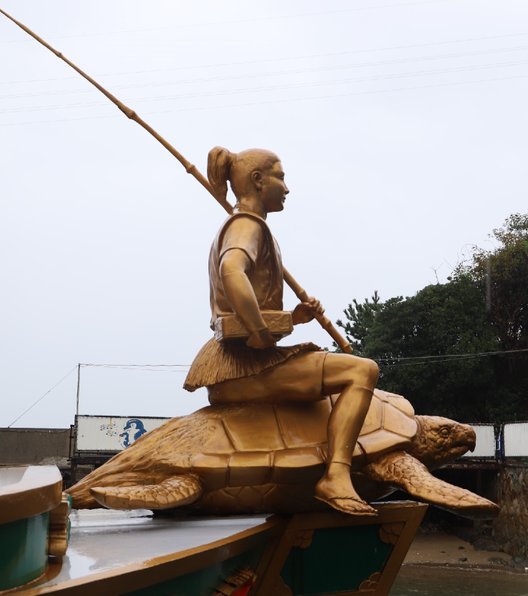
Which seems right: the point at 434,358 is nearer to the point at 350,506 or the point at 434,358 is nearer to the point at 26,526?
the point at 350,506

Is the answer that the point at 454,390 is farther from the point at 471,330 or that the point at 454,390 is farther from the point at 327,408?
the point at 327,408

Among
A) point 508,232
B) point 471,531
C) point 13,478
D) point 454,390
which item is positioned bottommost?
point 471,531

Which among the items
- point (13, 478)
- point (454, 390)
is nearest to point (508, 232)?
point (454, 390)

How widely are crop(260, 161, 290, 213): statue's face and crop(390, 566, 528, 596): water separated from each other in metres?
7.68

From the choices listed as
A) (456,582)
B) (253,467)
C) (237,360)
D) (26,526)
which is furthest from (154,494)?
(456,582)

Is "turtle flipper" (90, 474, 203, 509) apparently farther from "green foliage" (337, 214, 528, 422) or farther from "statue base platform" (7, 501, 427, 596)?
"green foliage" (337, 214, 528, 422)

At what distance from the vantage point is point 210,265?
4.38 m

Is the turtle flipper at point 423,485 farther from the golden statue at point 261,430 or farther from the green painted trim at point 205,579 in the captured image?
the green painted trim at point 205,579

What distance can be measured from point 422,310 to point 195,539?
17.4 m

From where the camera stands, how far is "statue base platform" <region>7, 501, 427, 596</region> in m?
2.67

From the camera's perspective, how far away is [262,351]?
161 inches

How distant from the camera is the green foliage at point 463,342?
63.2 ft

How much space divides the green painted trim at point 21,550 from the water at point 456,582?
9631 millimetres

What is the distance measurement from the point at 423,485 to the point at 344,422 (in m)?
0.47
